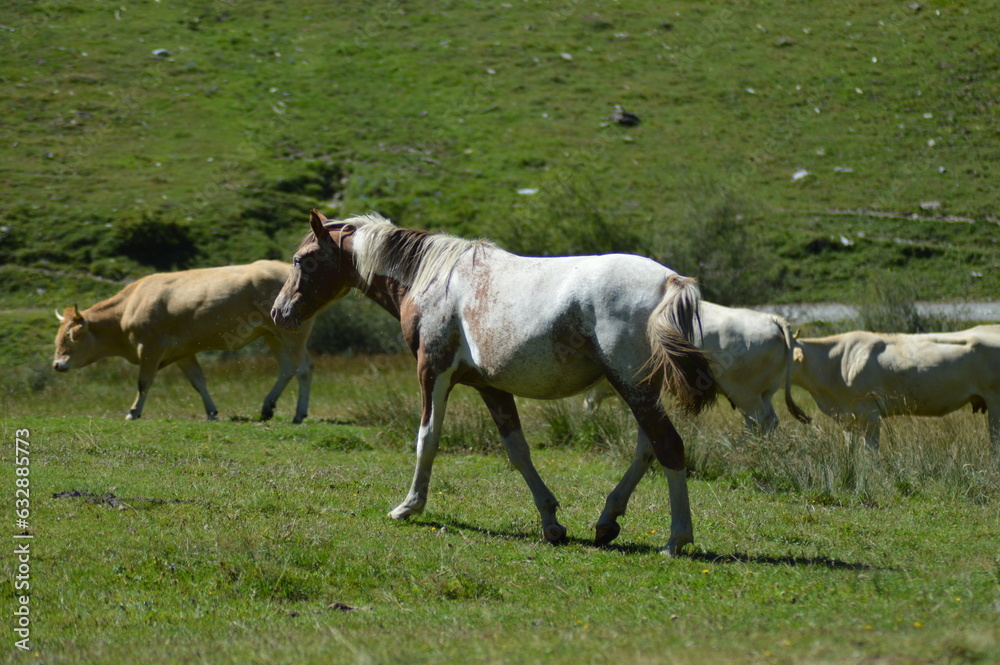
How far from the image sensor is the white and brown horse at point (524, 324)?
23.8 feet

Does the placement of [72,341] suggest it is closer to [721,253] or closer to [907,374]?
[907,374]

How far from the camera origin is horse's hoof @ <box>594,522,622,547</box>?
26.0ft

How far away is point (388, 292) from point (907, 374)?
868cm

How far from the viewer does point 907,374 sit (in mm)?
13930

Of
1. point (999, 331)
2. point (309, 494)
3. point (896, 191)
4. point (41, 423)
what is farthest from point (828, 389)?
point (896, 191)

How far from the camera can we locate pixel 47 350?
26375 millimetres

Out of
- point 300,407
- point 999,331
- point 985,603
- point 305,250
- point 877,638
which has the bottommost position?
point 300,407

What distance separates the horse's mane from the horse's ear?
11.5 inches

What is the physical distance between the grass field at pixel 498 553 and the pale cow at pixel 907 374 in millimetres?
400

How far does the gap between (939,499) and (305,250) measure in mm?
7439

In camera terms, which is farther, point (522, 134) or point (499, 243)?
point (522, 134)

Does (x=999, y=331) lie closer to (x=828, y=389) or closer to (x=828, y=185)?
(x=828, y=389)

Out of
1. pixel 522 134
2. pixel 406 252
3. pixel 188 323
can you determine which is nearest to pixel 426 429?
pixel 406 252

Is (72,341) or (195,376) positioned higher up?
(72,341)
